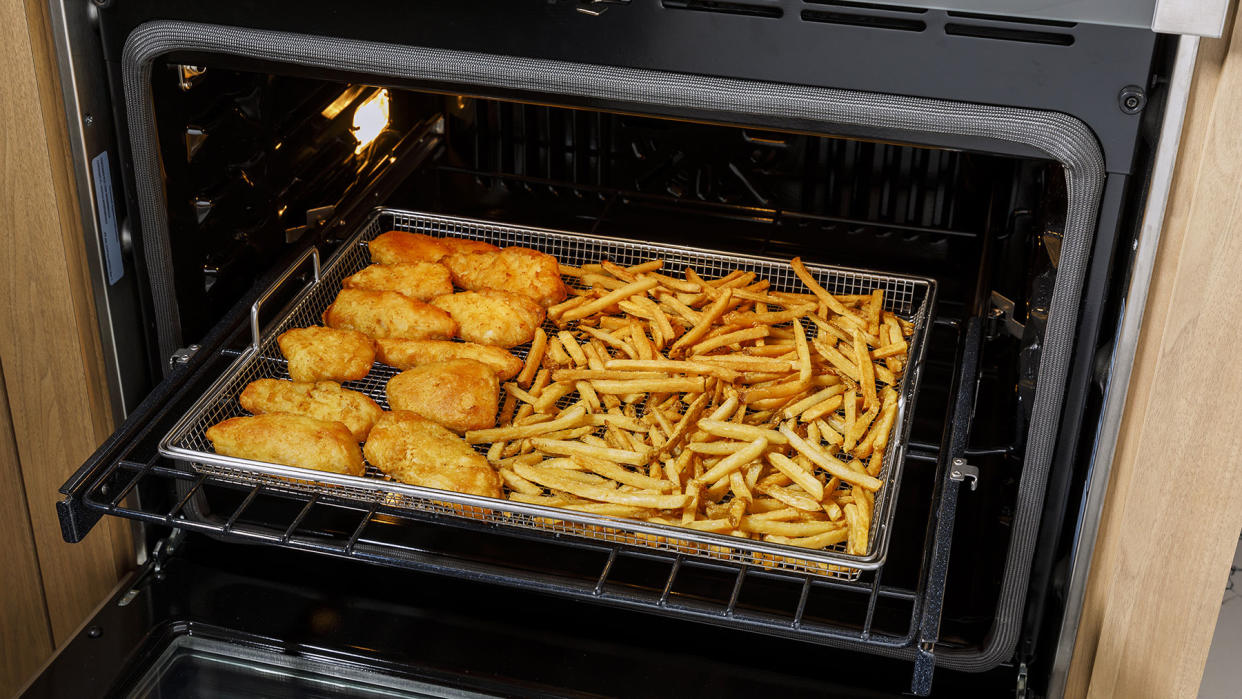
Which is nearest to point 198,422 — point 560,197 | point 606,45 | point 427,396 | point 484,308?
point 427,396

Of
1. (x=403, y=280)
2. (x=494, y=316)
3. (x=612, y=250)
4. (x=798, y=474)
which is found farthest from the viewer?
(x=612, y=250)

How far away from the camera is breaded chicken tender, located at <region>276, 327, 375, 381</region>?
254 cm

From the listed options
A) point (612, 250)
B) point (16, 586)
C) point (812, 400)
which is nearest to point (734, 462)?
point (812, 400)

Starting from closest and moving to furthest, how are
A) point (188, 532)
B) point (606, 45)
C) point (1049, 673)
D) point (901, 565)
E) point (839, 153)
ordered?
1. point (606, 45)
2. point (1049, 673)
3. point (901, 565)
4. point (188, 532)
5. point (839, 153)

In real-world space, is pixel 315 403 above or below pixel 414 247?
below

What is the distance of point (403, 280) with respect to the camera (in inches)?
113

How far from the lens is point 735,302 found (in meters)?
2.81

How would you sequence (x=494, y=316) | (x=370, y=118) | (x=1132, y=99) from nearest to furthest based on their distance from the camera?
(x=1132, y=99) → (x=494, y=316) → (x=370, y=118)

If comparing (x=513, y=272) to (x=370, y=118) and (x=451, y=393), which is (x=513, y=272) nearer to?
(x=451, y=393)

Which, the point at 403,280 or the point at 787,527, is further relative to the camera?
A: the point at 403,280

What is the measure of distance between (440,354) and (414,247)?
0.44 m

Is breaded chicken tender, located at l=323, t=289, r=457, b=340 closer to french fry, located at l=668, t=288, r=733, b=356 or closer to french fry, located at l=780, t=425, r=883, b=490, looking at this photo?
french fry, located at l=668, t=288, r=733, b=356

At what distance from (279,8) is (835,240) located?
1.63 m

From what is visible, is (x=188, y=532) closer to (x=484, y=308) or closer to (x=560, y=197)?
(x=484, y=308)
